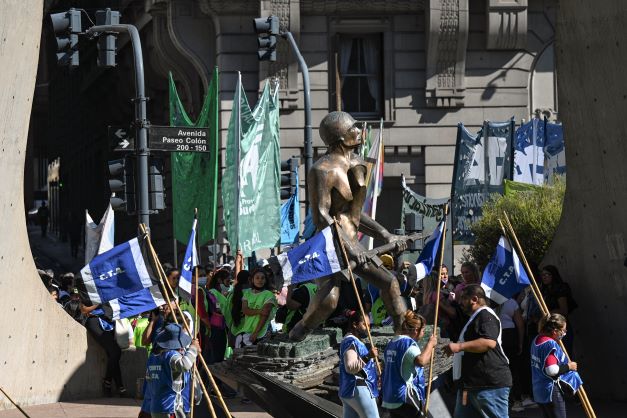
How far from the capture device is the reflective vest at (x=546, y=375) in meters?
12.4

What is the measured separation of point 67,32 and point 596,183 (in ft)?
25.5

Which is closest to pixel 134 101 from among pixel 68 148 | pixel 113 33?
pixel 113 33

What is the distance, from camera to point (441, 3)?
111ft

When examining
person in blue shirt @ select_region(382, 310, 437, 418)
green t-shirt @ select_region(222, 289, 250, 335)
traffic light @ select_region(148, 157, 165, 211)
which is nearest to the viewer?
person in blue shirt @ select_region(382, 310, 437, 418)

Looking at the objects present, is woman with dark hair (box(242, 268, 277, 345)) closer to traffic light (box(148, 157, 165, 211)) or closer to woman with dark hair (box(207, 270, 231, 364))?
woman with dark hair (box(207, 270, 231, 364))

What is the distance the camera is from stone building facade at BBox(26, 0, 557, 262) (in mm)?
33688

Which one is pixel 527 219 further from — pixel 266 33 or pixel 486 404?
pixel 486 404

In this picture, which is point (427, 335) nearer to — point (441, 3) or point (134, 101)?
point (134, 101)

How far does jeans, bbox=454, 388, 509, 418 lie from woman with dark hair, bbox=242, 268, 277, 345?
5.42 metres

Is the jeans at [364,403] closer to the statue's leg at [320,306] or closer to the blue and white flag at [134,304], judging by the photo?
the statue's leg at [320,306]

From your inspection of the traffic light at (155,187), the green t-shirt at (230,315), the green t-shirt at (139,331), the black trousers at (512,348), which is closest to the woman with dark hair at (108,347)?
the green t-shirt at (139,331)

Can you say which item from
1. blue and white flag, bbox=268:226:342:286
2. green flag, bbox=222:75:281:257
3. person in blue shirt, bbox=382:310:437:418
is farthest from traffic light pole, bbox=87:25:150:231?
person in blue shirt, bbox=382:310:437:418

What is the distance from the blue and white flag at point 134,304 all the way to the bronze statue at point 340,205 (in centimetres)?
151

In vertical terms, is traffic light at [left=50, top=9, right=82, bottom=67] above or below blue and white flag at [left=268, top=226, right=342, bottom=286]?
above
